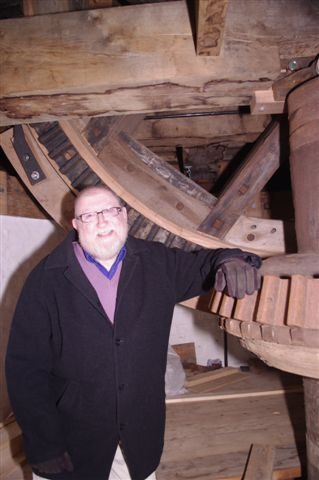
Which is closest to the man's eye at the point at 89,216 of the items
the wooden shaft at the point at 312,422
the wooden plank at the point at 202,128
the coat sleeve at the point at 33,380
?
the coat sleeve at the point at 33,380

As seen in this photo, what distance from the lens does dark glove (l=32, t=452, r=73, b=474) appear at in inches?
45.5

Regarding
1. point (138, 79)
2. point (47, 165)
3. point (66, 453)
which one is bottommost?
point (66, 453)

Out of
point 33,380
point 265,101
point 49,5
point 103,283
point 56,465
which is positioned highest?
point 49,5

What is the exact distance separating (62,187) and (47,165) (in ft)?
0.37

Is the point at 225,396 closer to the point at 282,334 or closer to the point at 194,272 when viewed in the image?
the point at 194,272

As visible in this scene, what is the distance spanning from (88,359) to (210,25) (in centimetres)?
100

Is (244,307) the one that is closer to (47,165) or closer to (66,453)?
(66,453)

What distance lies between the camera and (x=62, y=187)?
5.58ft

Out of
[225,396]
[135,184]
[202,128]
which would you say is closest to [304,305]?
[135,184]

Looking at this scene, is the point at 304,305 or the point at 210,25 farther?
the point at 210,25

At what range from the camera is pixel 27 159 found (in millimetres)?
1698

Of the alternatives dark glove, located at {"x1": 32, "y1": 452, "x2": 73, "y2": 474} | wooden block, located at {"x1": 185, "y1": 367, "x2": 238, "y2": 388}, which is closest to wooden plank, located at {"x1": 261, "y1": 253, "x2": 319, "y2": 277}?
dark glove, located at {"x1": 32, "y1": 452, "x2": 73, "y2": 474}

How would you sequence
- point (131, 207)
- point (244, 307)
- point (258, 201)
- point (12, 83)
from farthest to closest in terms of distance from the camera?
point (258, 201) < point (131, 207) < point (12, 83) < point (244, 307)

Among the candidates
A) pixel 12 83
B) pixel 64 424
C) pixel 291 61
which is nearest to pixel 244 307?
pixel 64 424
